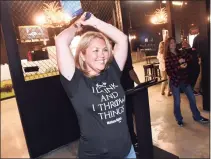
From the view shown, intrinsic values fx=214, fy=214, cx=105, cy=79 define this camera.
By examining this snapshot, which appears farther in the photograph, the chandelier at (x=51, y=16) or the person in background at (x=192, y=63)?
the chandelier at (x=51, y=16)

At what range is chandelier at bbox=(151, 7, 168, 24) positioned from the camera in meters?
1.95

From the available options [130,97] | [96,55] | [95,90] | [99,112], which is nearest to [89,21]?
[96,55]

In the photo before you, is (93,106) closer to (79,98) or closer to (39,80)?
(79,98)

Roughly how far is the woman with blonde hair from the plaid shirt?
0.84m

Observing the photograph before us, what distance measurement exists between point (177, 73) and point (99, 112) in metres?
1.14

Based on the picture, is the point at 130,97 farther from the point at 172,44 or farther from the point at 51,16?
the point at 51,16

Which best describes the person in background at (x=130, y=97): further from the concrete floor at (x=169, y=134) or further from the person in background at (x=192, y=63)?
the person in background at (x=192, y=63)

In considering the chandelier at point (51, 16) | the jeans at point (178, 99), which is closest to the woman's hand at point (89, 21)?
the jeans at point (178, 99)

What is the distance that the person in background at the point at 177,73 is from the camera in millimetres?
1916

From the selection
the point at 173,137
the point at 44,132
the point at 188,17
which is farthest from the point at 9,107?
the point at 188,17

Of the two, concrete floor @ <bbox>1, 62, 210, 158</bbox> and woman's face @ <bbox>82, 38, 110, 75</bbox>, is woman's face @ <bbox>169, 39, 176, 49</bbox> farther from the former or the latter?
woman's face @ <bbox>82, 38, 110, 75</bbox>

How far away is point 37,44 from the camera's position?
3.17 metres

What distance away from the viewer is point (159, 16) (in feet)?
6.52

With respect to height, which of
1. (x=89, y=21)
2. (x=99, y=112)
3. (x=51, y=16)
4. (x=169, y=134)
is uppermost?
(x=51, y=16)
